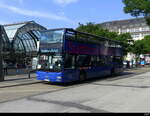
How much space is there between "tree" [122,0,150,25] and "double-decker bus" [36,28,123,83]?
538cm

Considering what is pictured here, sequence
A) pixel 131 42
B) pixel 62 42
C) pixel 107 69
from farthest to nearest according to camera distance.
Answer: pixel 131 42, pixel 107 69, pixel 62 42

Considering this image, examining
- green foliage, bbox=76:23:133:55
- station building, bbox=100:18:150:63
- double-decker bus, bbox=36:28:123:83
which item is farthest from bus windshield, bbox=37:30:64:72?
station building, bbox=100:18:150:63

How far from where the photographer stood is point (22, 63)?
32.7 metres

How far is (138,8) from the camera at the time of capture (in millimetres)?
19359

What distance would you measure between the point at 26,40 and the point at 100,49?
17.5m

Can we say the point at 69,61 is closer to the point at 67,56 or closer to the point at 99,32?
the point at 67,56

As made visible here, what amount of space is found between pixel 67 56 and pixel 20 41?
20.1 metres

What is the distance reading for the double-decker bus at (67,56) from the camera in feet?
44.4

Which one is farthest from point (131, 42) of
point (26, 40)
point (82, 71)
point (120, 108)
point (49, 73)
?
point (120, 108)

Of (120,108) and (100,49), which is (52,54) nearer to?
(100,49)

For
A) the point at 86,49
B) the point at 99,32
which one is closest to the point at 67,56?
the point at 86,49

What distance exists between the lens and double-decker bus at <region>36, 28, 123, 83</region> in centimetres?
1352

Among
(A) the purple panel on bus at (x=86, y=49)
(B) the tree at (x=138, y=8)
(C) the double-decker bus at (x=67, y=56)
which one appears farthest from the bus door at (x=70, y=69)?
(B) the tree at (x=138, y=8)

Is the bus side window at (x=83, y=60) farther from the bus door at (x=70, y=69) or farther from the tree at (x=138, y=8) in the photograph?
the tree at (x=138, y=8)
